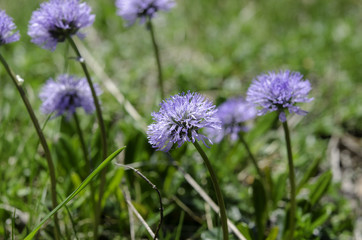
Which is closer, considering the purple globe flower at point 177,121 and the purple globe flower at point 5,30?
the purple globe flower at point 177,121

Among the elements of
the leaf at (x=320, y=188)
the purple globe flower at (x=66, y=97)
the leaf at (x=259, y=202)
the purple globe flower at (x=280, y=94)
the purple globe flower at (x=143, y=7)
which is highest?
the purple globe flower at (x=143, y=7)

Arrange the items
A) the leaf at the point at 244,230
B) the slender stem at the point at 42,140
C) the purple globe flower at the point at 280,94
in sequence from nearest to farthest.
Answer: the slender stem at the point at 42,140
the purple globe flower at the point at 280,94
the leaf at the point at 244,230

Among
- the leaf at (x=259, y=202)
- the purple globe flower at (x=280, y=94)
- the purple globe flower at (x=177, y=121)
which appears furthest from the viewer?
the leaf at (x=259, y=202)

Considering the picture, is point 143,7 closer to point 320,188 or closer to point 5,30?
point 5,30

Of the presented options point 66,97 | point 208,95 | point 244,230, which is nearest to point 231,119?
point 244,230

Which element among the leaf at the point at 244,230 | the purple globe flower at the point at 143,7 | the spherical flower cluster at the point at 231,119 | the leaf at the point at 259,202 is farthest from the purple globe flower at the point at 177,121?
the purple globe flower at the point at 143,7

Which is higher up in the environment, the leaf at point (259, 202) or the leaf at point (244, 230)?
the leaf at point (259, 202)

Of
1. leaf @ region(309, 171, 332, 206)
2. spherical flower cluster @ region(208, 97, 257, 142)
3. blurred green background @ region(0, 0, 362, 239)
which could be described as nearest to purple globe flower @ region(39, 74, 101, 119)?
blurred green background @ region(0, 0, 362, 239)

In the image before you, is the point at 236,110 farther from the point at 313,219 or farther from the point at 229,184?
the point at 313,219

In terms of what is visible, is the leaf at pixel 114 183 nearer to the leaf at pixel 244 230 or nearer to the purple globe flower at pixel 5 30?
the leaf at pixel 244 230
